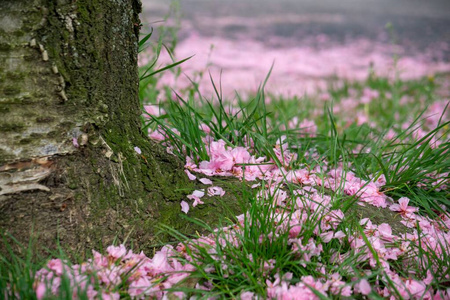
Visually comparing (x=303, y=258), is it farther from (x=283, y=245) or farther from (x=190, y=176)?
(x=190, y=176)

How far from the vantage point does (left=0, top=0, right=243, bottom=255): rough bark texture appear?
1.32m

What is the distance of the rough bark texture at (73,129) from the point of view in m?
1.32

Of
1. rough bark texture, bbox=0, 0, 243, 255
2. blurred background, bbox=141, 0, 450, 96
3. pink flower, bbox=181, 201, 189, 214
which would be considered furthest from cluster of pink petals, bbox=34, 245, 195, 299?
blurred background, bbox=141, 0, 450, 96

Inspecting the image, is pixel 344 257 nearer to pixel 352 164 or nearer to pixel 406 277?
pixel 406 277

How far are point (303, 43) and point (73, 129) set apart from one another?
10367 millimetres

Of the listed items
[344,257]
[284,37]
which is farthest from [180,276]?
[284,37]

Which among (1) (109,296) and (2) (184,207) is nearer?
(1) (109,296)

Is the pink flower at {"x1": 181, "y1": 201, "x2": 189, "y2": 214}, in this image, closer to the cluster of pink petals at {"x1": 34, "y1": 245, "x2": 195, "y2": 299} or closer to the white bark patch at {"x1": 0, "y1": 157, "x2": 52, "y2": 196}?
the cluster of pink petals at {"x1": 34, "y1": 245, "x2": 195, "y2": 299}

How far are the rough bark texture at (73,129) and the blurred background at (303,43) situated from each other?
150 centimetres

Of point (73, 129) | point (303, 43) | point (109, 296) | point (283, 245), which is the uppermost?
point (73, 129)

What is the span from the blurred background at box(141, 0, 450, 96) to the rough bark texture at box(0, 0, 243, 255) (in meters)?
1.50

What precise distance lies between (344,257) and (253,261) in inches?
13.8

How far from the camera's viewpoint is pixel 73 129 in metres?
1.42

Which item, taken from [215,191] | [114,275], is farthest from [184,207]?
[114,275]
